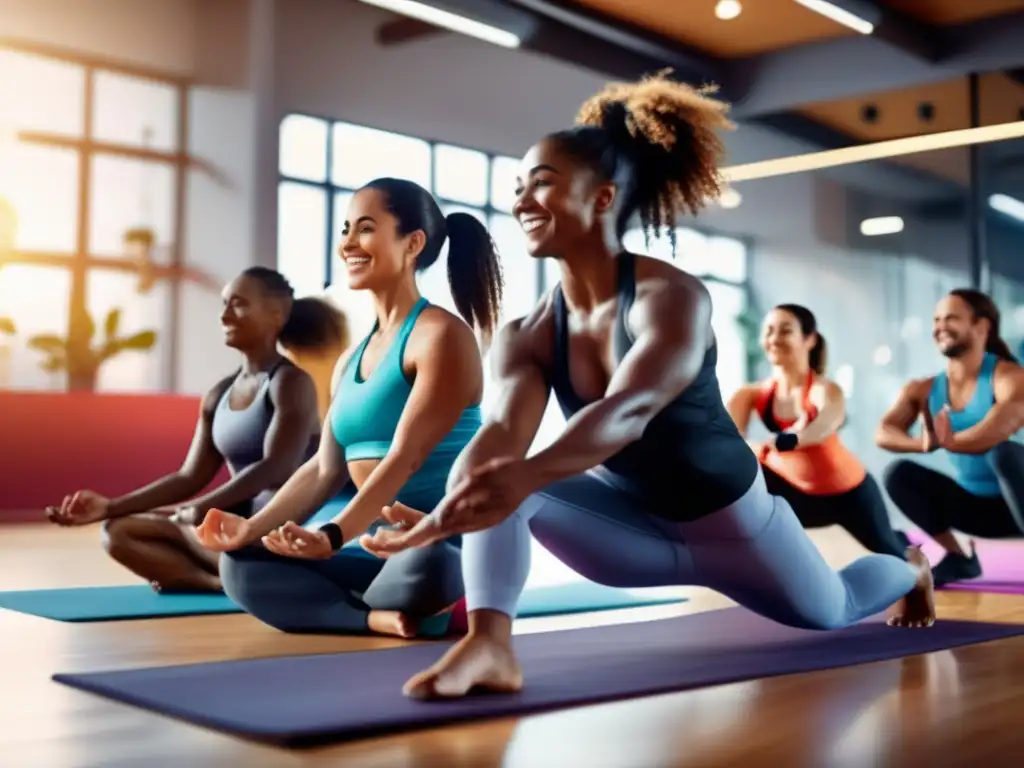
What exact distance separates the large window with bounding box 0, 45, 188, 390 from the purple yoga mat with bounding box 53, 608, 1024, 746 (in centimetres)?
544

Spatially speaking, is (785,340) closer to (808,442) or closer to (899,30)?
(808,442)

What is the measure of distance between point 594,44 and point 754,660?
608cm

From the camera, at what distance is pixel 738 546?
1.91m

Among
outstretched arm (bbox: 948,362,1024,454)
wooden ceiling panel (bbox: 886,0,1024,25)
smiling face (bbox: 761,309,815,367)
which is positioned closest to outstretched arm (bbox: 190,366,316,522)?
smiling face (bbox: 761,309,815,367)

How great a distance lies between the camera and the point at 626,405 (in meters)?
1.58

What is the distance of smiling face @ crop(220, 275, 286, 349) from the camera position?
2.80 meters

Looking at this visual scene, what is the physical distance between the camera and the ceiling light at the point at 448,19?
618cm

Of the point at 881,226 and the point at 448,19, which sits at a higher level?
the point at 448,19

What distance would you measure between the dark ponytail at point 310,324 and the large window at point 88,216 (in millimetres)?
4480

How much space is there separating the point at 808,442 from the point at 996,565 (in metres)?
1.12

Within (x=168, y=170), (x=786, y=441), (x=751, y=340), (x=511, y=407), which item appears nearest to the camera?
(x=511, y=407)

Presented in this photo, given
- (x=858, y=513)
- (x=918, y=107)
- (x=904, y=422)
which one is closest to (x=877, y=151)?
(x=918, y=107)

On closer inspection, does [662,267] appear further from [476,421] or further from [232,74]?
[232,74]

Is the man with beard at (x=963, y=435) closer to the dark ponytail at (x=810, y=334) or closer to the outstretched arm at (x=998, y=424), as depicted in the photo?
the outstretched arm at (x=998, y=424)
